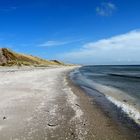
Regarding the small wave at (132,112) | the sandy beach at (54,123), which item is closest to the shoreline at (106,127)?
the sandy beach at (54,123)

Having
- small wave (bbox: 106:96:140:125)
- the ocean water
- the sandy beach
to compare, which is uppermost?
the sandy beach

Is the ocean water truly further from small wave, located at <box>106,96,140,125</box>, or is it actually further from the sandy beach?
the sandy beach

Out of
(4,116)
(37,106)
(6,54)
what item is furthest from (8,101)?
(6,54)

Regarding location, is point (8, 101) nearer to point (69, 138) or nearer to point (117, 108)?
point (117, 108)

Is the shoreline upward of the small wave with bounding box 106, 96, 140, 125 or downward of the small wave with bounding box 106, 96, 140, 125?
upward

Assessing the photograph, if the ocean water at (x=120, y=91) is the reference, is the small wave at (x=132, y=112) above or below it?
above

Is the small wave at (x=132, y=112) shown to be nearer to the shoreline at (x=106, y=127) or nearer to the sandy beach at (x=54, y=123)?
the shoreline at (x=106, y=127)

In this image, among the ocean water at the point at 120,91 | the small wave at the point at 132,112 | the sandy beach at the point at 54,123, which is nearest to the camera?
the sandy beach at the point at 54,123

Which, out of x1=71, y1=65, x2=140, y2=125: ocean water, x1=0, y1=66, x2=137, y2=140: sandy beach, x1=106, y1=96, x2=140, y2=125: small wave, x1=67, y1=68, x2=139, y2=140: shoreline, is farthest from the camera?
x1=71, y1=65, x2=140, y2=125: ocean water

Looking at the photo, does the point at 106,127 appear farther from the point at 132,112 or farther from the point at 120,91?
the point at 120,91

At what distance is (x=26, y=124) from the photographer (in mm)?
11133

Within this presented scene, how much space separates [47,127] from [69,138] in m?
1.69

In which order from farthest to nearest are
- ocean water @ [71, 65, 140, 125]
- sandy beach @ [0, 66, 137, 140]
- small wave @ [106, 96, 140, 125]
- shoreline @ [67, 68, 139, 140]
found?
ocean water @ [71, 65, 140, 125]
small wave @ [106, 96, 140, 125]
shoreline @ [67, 68, 139, 140]
sandy beach @ [0, 66, 137, 140]

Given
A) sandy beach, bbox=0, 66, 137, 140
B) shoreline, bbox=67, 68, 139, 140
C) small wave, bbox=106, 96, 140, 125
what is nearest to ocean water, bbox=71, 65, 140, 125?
small wave, bbox=106, 96, 140, 125
